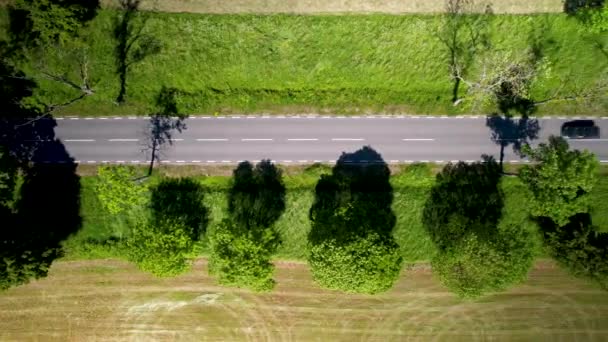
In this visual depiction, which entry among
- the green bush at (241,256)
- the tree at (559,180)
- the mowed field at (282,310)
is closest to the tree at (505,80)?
the tree at (559,180)

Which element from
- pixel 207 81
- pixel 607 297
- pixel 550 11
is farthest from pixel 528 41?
pixel 207 81

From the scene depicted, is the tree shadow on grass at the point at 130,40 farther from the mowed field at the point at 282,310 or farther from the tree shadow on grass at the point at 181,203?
the mowed field at the point at 282,310

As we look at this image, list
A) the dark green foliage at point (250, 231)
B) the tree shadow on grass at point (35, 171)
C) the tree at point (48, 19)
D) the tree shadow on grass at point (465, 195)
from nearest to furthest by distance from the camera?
the dark green foliage at point (250, 231) → the tree at point (48, 19) → the tree shadow on grass at point (465, 195) → the tree shadow on grass at point (35, 171)

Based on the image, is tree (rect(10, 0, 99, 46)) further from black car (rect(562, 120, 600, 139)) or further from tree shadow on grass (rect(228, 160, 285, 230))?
black car (rect(562, 120, 600, 139))

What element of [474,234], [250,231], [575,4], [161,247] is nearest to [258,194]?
[250,231]

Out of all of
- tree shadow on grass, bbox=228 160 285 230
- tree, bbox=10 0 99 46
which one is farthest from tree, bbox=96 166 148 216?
tree, bbox=10 0 99 46
